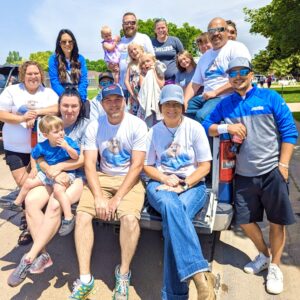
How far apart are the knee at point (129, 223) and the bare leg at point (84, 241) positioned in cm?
31

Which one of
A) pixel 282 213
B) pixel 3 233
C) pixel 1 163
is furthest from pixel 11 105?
pixel 1 163

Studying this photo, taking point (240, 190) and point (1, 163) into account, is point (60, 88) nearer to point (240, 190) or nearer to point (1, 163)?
point (240, 190)

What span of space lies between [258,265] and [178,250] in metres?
1.08

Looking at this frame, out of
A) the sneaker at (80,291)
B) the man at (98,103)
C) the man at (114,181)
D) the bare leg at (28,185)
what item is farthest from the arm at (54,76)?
the sneaker at (80,291)

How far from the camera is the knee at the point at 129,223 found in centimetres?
287

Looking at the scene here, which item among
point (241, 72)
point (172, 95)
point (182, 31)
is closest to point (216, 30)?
point (241, 72)

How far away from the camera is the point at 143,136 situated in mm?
3246

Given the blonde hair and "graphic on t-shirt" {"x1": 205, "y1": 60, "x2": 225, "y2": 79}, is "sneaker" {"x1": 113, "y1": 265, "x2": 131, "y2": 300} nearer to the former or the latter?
the blonde hair

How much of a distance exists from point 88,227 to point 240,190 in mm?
1389

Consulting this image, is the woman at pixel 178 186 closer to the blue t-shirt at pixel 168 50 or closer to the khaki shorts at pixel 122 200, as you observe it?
the khaki shorts at pixel 122 200

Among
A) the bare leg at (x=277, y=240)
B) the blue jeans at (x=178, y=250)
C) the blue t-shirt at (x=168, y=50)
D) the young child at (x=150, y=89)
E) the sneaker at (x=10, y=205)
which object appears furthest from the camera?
the blue t-shirt at (x=168, y=50)

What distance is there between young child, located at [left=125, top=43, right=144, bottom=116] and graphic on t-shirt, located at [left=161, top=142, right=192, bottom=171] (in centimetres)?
182

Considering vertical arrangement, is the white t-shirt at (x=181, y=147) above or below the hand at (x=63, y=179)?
above

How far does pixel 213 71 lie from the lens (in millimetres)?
3994
